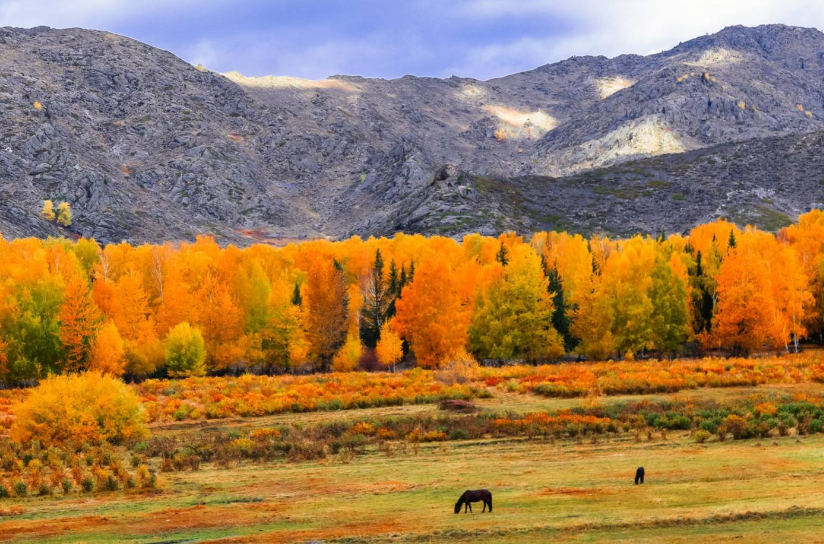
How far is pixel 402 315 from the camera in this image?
6775 cm

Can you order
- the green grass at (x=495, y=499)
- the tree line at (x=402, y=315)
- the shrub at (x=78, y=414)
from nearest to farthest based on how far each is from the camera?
the green grass at (x=495, y=499)
the shrub at (x=78, y=414)
the tree line at (x=402, y=315)

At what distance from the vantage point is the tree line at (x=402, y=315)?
63.2m

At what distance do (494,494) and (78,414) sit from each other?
72.4 feet

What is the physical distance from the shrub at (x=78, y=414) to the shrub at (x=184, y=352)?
28.9 metres

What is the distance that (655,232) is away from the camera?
195 meters

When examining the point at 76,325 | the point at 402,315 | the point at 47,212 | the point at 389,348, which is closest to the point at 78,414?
the point at 76,325

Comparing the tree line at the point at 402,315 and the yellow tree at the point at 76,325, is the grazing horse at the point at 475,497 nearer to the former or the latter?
the tree line at the point at 402,315

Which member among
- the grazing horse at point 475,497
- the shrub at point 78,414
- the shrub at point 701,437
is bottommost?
the shrub at point 701,437

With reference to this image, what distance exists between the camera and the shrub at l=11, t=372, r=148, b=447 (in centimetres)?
3472

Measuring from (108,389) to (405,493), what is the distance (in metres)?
20.0

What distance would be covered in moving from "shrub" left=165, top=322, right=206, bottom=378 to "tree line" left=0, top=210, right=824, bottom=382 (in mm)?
119

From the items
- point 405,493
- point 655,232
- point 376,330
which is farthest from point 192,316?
point 655,232

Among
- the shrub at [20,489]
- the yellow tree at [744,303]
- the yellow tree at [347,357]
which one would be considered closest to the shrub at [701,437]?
the shrub at [20,489]

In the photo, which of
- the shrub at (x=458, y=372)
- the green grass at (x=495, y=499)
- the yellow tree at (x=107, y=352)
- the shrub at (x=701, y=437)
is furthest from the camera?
the yellow tree at (x=107, y=352)
